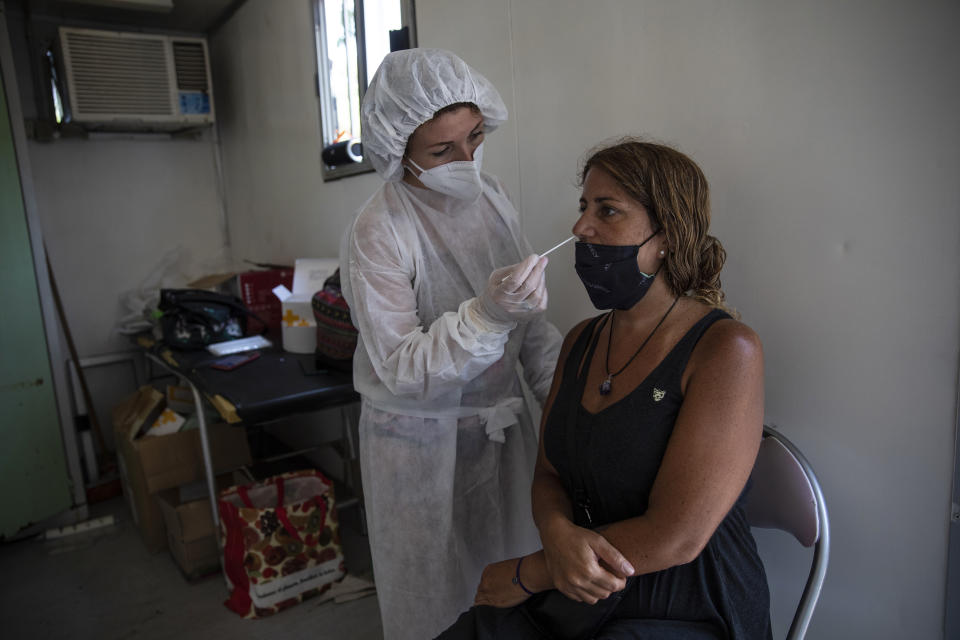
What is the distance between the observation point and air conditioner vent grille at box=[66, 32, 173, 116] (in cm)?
330

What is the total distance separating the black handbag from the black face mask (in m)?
2.07

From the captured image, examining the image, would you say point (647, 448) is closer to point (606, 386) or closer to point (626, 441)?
point (626, 441)

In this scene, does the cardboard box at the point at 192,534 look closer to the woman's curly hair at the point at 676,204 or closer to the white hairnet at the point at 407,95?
the white hairnet at the point at 407,95

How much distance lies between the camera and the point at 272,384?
2.10 m

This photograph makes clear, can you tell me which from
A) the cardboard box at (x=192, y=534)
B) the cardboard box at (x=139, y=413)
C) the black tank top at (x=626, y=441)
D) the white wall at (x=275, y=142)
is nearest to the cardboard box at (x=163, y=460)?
the cardboard box at (x=139, y=413)

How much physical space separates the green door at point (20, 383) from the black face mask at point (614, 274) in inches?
108

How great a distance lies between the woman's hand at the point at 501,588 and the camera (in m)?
1.15

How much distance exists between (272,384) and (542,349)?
3.36ft

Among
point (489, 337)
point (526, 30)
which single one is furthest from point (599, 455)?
point (526, 30)

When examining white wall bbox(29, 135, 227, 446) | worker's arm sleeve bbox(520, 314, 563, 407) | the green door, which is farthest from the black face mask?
white wall bbox(29, 135, 227, 446)

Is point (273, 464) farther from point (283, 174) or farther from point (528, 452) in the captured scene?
point (528, 452)

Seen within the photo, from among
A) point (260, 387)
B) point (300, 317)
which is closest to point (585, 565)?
point (260, 387)

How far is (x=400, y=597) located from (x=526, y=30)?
5.13ft

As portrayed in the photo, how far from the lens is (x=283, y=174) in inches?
135
